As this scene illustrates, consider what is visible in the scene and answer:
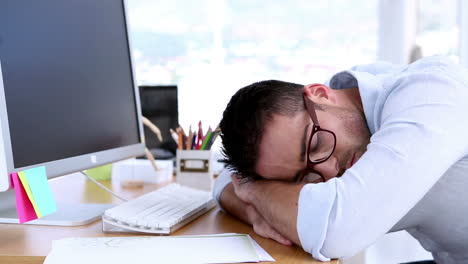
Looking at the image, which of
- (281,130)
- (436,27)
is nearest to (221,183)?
(281,130)

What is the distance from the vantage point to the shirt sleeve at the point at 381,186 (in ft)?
2.81

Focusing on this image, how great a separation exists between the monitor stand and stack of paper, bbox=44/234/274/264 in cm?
17

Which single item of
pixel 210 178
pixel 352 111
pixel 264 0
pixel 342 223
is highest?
pixel 264 0

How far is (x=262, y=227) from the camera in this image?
1004mm

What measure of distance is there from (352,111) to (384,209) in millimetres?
341

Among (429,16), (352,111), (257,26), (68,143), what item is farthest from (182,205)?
(257,26)

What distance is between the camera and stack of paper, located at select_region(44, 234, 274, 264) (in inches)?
32.4

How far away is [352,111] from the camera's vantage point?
1.16 meters

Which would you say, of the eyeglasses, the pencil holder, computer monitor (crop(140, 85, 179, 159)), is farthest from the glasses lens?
computer monitor (crop(140, 85, 179, 159))

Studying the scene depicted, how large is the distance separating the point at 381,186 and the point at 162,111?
3.98ft

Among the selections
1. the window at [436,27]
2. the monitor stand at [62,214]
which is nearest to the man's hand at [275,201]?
the monitor stand at [62,214]

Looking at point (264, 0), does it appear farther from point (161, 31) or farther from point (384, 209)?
point (384, 209)

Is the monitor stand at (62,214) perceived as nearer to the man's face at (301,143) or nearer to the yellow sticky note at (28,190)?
the yellow sticky note at (28,190)

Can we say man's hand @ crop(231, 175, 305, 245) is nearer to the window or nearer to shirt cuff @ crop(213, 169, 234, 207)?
shirt cuff @ crop(213, 169, 234, 207)
